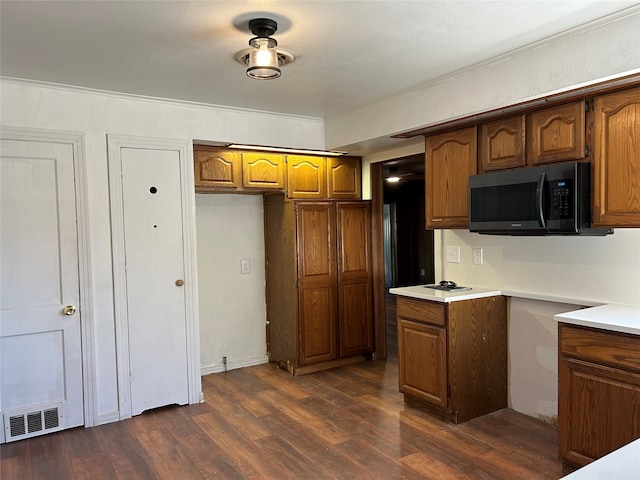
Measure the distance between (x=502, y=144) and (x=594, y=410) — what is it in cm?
162

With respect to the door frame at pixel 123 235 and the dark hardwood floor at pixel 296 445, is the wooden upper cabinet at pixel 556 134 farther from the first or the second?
the door frame at pixel 123 235

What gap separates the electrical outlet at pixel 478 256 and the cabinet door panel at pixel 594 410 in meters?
1.15

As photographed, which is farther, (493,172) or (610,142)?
(493,172)

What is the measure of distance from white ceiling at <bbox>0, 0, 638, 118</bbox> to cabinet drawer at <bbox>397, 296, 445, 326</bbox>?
1.52 metres

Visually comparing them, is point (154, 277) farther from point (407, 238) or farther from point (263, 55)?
point (407, 238)

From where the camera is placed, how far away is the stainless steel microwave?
2549 mm

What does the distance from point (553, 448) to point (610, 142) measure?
1.79 meters

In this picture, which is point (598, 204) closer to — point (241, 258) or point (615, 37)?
point (615, 37)

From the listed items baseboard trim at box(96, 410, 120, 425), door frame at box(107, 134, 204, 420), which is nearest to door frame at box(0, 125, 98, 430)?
baseboard trim at box(96, 410, 120, 425)

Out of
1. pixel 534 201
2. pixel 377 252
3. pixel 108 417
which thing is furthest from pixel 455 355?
pixel 108 417

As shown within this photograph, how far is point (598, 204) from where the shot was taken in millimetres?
2518

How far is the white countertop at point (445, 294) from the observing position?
10.3 feet

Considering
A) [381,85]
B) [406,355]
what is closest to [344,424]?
[406,355]

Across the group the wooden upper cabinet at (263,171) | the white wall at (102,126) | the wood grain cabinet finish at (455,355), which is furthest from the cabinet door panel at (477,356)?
the white wall at (102,126)
